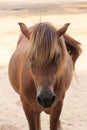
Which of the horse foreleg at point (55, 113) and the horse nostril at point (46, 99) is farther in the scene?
the horse foreleg at point (55, 113)

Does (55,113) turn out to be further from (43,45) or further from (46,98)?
(43,45)

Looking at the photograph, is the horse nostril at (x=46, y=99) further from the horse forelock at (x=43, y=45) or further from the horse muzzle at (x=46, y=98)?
the horse forelock at (x=43, y=45)

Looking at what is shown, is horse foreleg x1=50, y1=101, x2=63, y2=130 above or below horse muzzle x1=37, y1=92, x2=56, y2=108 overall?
below

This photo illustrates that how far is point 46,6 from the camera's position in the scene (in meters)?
14.8

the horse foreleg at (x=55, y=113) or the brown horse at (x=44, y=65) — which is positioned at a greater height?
the brown horse at (x=44, y=65)

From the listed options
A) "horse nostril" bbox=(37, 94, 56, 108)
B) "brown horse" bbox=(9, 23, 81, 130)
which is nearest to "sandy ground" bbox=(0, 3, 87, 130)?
"brown horse" bbox=(9, 23, 81, 130)

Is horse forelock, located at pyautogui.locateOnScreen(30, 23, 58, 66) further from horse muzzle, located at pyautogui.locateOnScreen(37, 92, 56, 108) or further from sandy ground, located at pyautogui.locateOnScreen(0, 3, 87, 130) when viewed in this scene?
sandy ground, located at pyautogui.locateOnScreen(0, 3, 87, 130)

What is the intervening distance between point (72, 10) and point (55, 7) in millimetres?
1190

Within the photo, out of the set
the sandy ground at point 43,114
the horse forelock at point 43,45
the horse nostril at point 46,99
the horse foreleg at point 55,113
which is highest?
the horse forelock at point 43,45

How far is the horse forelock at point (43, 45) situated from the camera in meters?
2.52

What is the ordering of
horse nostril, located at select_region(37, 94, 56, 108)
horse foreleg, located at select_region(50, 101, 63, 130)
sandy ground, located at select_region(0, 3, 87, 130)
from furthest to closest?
sandy ground, located at select_region(0, 3, 87, 130) < horse foreleg, located at select_region(50, 101, 63, 130) < horse nostril, located at select_region(37, 94, 56, 108)

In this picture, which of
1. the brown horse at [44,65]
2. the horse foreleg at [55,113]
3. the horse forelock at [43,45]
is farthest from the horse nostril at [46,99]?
the horse foreleg at [55,113]

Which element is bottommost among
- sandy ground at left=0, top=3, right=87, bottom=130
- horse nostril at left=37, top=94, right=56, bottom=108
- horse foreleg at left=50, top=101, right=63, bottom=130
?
sandy ground at left=0, top=3, right=87, bottom=130

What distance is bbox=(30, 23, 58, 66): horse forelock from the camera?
2518mm
